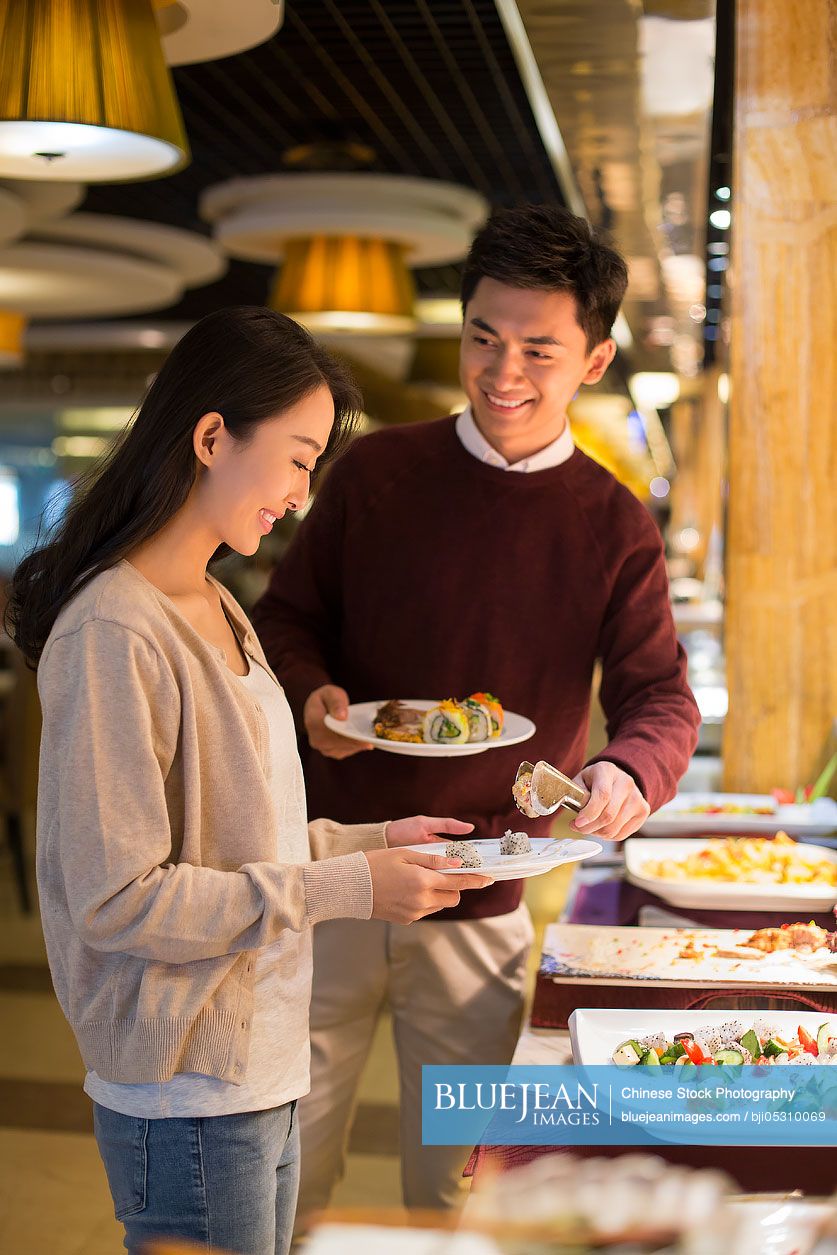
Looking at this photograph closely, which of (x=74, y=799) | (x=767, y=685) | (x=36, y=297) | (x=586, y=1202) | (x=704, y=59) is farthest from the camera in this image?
(x=36, y=297)

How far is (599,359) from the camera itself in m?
2.22

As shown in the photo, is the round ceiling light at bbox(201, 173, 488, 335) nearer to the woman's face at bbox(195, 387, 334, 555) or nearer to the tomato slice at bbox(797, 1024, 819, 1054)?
the woman's face at bbox(195, 387, 334, 555)

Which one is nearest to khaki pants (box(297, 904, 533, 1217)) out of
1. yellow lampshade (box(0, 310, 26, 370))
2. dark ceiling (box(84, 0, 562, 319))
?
dark ceiling (box(84, 0, 562, 319))

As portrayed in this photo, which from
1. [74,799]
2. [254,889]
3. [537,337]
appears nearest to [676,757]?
[537,337]

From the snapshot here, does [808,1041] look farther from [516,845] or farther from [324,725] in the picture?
[324,725]

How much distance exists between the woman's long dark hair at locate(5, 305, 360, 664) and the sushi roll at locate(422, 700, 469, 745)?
652mm

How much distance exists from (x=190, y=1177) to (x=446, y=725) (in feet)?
2.60

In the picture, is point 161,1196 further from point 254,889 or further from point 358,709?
point 358,709

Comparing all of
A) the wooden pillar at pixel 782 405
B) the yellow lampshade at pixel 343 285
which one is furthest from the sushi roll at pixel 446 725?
the yellow lampshade at pixel 343 285

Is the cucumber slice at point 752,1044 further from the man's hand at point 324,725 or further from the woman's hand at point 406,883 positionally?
the man's hand at point 324,725

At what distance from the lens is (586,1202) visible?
48.5 inches

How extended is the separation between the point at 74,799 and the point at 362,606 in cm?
102

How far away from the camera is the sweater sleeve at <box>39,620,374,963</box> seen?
1.33 metres

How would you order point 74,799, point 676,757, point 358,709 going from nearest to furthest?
point 74,799, point 676,757, point 358,709
